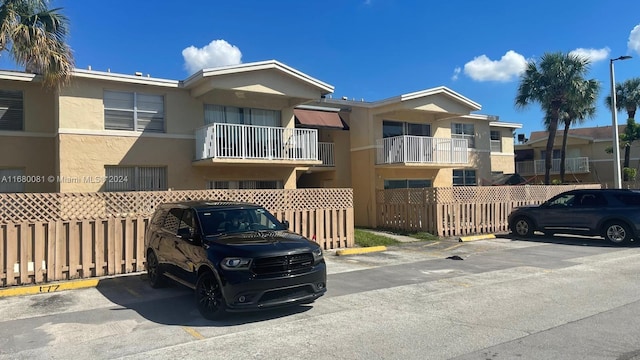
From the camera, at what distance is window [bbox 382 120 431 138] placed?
22984mm

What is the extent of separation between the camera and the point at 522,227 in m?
17.4

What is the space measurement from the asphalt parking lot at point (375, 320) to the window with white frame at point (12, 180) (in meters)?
8.29

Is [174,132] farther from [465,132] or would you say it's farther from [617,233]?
[465,132]

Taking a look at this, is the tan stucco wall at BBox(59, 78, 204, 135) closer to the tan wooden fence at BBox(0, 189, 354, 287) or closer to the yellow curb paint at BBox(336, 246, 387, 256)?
the tan wooden fence at BBox(0, 189, 354, 287)

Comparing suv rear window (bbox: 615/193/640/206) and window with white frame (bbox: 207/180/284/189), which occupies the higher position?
window with white frame (bbox: 207/180/284/189)

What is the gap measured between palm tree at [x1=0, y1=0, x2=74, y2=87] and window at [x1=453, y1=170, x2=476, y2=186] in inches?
771

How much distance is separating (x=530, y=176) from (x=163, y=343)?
3785 cm

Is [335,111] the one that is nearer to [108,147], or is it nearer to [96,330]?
[108,147]

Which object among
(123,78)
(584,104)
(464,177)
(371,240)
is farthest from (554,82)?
(123,78)

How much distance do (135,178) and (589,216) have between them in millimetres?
14988

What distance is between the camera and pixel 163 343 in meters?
5.93

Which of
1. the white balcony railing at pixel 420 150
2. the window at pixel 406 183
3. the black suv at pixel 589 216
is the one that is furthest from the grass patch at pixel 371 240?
the window at pixel 406 183

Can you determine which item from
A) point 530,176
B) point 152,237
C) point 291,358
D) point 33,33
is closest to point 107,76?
point 33,33

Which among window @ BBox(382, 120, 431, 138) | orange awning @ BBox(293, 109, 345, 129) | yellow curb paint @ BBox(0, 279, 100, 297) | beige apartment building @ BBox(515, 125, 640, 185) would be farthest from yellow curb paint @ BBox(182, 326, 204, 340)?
beige apartment building @ BBox(515, 125, 640, 185)
